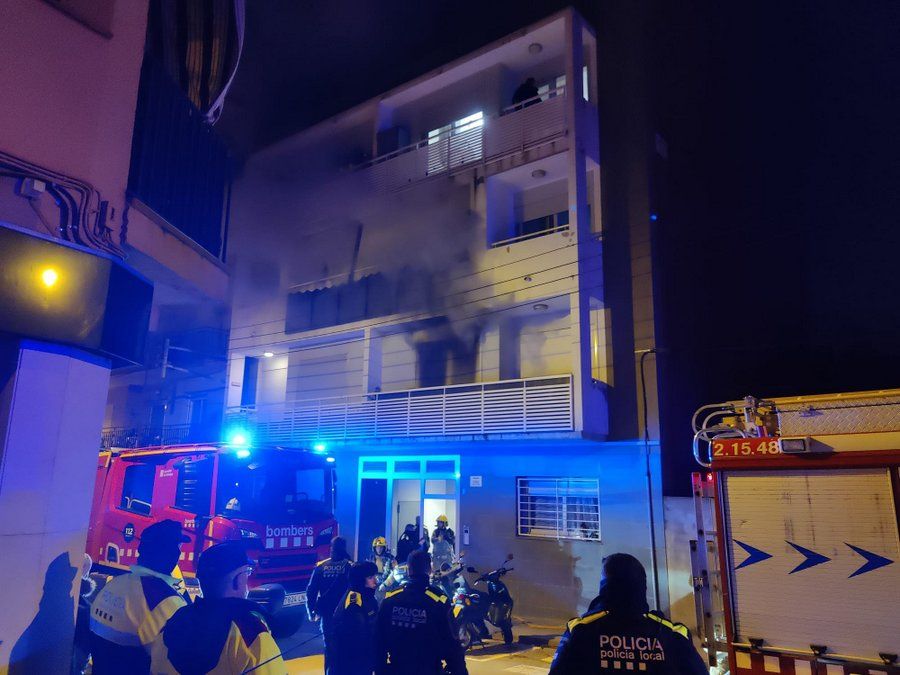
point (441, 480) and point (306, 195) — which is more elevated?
point (306, 195)

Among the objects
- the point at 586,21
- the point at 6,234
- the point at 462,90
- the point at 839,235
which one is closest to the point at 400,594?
the point at 6,234

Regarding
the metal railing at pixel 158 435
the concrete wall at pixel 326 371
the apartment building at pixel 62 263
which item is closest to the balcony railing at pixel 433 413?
the concrete wall at pixel 326 371

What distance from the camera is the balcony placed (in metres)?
12.6

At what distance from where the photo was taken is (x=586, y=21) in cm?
1291

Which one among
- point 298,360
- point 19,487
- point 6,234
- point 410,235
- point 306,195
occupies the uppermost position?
point 306,195

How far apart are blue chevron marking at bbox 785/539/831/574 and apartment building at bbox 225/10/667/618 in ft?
19.4

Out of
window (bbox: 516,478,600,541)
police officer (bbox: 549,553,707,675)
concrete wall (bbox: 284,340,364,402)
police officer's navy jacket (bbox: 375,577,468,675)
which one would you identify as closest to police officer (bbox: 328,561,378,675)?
police officer's navy jacket (bbox: 375,577,468,675)

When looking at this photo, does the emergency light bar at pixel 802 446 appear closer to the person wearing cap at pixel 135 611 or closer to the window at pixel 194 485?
the person wearing cap at pixel 135 611

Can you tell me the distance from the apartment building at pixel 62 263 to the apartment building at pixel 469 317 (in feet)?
15.5

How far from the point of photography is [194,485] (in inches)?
334

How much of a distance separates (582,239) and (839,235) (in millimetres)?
4875

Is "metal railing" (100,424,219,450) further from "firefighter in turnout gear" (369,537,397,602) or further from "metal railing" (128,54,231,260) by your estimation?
"metal railing" (128,54,231,260)

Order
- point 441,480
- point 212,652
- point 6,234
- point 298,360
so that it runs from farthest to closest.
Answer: point 298,360 → point 441,480 → point 6,234 → point 212,652

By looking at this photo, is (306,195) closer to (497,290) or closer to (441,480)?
(497,290)
